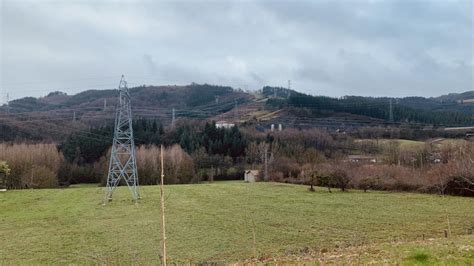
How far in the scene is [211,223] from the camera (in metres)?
27.7

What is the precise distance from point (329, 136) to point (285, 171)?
21531mm

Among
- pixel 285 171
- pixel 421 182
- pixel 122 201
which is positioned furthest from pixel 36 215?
pixel 285 171

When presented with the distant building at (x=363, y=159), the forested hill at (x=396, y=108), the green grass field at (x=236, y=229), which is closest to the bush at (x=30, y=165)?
the green grass field at (x=236, y=229)

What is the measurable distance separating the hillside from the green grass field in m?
36.7

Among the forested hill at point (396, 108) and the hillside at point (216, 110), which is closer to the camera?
the hillside at point (216, 110)

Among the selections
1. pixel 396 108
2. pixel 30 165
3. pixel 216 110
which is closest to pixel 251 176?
pixel 30 165

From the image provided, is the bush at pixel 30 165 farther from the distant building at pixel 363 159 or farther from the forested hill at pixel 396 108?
the forested hill at pixel 396 108

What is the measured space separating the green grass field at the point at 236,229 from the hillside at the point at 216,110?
36745mm

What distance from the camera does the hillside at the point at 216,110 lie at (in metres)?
79.6

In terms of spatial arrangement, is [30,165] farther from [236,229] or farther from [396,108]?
[396,108]

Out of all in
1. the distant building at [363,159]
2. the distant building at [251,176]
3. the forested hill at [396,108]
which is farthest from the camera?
the forested hill at [396,108]

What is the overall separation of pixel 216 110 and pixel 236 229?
104603 millimetres

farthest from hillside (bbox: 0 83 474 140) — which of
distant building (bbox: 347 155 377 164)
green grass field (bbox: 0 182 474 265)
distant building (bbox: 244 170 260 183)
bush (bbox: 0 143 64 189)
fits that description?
green grass field (bbox: 0 182 474 265)

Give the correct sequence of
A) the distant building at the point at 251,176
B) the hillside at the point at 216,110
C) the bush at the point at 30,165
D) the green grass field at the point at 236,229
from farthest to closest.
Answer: the hillside at the point at 216,110
the distant building at the point at 251,176
the bush at the point at 30,165
the green grass field at the point at 236,229
